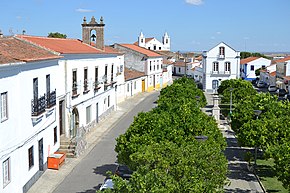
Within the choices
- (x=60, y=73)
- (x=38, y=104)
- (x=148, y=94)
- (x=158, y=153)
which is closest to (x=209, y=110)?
(x=148, y=94)

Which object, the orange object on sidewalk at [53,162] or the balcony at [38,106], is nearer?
the balcony at [38,106]

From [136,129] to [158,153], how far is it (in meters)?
4.61

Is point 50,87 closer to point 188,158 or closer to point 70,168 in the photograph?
point 70,168

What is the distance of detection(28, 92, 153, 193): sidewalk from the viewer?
18906mm

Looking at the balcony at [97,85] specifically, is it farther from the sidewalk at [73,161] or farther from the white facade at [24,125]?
the white facade at [24,125]

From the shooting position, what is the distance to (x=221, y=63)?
5931 centimetres

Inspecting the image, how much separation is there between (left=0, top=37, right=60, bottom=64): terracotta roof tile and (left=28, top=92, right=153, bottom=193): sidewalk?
5831mm

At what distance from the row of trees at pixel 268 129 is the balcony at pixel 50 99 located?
9.87 meters

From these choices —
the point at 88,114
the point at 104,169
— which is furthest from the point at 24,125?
the point at 88,114

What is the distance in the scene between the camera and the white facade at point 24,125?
15820mm

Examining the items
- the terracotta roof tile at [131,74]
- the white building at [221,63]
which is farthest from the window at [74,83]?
the white building at [221,63]

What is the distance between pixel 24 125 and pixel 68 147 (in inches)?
273

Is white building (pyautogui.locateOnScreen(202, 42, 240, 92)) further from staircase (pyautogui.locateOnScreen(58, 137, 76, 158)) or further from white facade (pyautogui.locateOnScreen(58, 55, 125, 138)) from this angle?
staircase (pyautogui.locateOnScreen(58, 137, 76, 158))

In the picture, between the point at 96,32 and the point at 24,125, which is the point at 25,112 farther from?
the point at 96,32
